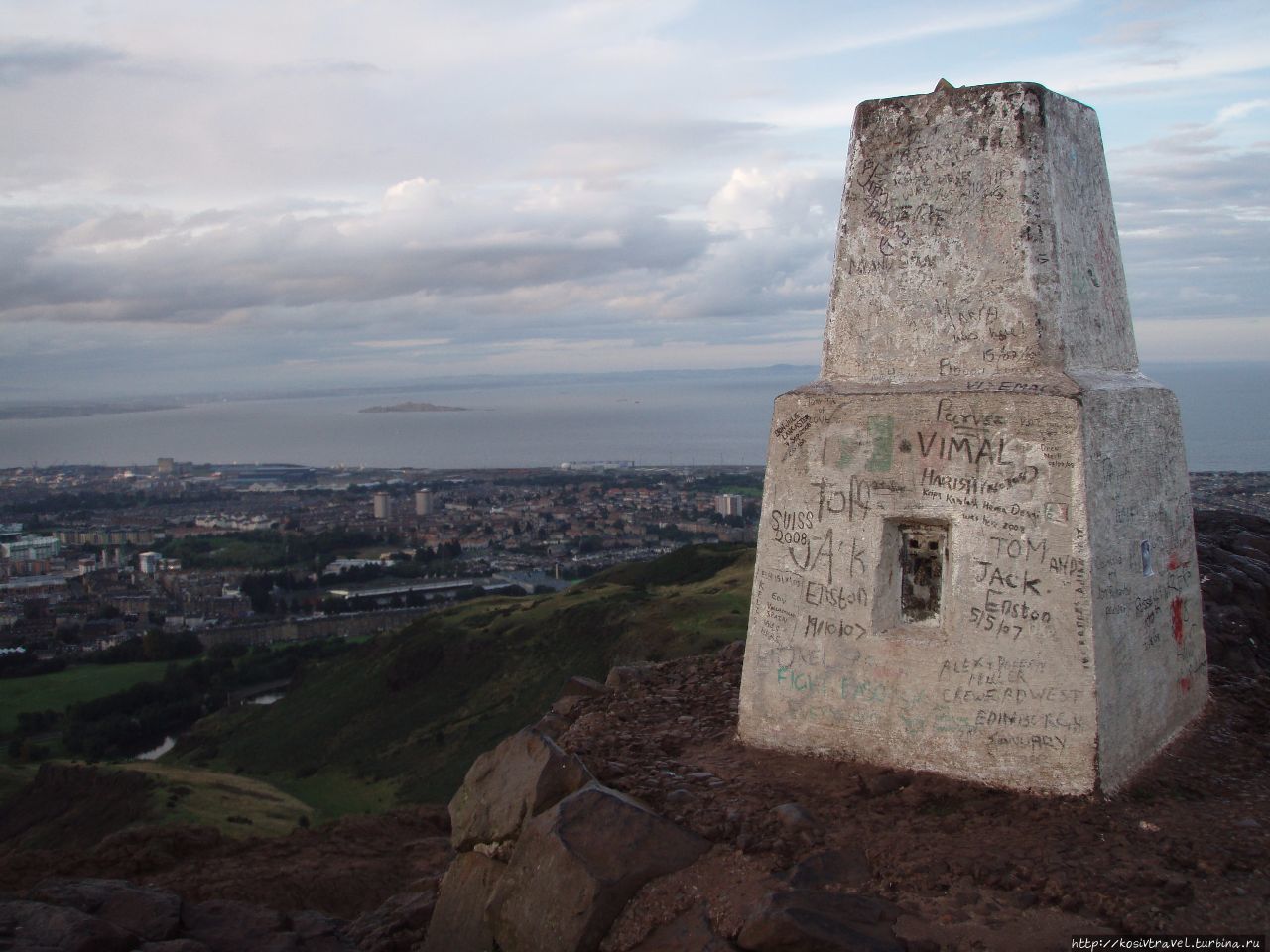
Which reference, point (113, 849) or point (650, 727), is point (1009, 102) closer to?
point (650, 727)

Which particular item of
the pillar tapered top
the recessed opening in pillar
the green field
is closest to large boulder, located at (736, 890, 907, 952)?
the recessed opening in pillar

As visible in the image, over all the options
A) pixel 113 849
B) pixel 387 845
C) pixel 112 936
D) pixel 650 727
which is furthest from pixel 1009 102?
pixel 113 849

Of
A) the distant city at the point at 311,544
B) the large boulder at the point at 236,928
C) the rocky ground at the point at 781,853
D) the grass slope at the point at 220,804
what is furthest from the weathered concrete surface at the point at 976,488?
the distant city at the point at 311,544

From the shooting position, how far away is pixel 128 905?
20.4 ft

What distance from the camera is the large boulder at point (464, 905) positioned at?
554cm

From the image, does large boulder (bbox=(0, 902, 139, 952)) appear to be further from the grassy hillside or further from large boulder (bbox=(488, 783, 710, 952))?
the grassy hillside

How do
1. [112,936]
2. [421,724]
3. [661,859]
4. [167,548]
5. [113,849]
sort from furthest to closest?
1. [167,548]
2. [421,724]
3. [113,849]
4. [112,936]
5. [661,859]

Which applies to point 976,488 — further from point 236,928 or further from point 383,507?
point 383,507

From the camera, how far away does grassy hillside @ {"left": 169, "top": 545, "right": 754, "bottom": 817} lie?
75.3ft

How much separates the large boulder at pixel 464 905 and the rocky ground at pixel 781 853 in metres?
0.01

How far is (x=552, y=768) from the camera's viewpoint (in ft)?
18.5

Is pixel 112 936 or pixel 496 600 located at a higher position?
pixel 112 936

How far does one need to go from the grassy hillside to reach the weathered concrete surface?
13.9m

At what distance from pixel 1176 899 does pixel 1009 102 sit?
3.86 m
